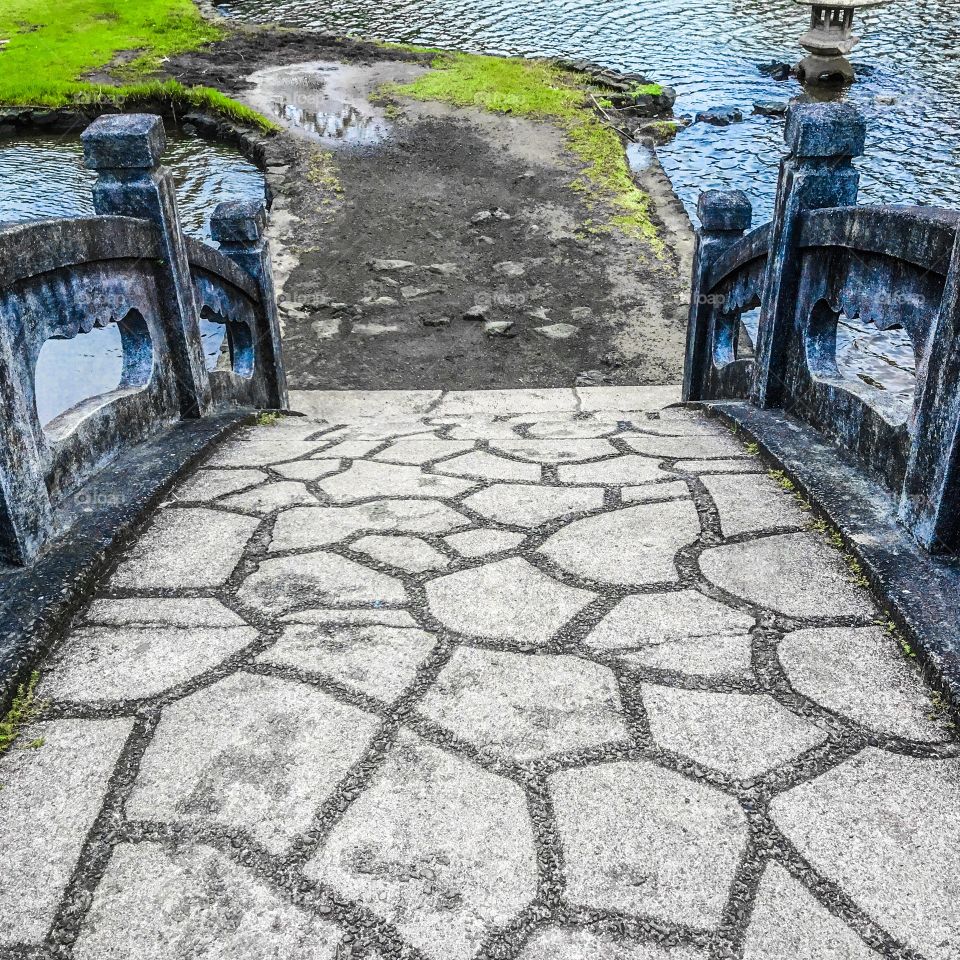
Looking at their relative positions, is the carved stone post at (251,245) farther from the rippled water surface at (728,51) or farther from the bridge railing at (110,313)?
the rippled water surface at (728,51)

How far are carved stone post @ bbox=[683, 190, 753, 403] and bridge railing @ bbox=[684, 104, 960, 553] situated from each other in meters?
0.01

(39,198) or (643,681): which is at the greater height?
(643,681)

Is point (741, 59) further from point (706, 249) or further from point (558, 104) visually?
point (706, 249)

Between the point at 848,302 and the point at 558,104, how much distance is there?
42.8 ft

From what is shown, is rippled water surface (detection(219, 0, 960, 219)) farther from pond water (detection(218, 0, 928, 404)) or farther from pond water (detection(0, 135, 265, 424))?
pond water (detection(0, 135, 265, 424))

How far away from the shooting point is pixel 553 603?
3.01 meters

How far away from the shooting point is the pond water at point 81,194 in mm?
8945

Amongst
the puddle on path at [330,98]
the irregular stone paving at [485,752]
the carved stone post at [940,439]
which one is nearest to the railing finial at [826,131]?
the carved stone post at [940,439]

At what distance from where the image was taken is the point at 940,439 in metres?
2.94

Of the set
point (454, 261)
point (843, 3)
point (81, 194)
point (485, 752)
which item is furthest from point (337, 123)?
point (485, 752)

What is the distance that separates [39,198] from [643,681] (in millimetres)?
12958

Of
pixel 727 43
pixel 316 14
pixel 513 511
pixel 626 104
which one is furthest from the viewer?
pixel 316 14

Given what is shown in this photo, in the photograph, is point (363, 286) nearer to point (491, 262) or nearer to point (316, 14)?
point (491, 262)

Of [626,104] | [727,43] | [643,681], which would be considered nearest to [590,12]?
[727,43]
